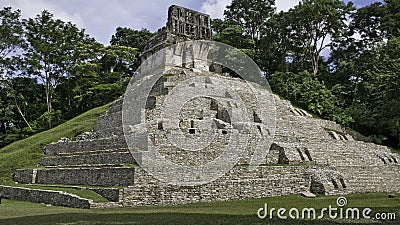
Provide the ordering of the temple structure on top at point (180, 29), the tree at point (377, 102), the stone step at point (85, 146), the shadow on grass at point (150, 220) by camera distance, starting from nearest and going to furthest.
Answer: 1. the shadow on grass at point (150, 220)
2. the stone step at point (85, 146)
3. the tree at point (377, 102)
4. the temple structure on top at point (180, 29)

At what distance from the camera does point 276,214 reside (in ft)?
36.8

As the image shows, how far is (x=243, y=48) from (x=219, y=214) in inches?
1292

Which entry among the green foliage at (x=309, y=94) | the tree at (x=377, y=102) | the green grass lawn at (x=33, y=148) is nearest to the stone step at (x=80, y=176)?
the green grass lawn at (x=33, y=148)

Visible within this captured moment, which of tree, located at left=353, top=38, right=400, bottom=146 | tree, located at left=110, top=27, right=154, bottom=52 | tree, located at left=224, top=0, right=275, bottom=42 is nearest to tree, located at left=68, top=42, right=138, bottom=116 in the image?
tree, located at left=110, top=27, right=154, bottom=52

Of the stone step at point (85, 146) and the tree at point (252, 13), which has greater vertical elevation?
the tree at point (252, 13)

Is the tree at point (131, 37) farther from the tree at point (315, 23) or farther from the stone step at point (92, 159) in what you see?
the stone step at point (92, 159)

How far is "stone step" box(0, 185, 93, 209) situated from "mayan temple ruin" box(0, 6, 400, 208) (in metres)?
0.04

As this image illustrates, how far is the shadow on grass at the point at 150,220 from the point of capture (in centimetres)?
972

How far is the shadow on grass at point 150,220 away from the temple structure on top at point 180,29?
22043 millimetres

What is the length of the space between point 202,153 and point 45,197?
7013 mm

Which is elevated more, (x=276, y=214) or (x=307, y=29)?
(x=307, y=29)

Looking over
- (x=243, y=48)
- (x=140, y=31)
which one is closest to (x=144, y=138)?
(x=243, y=48)

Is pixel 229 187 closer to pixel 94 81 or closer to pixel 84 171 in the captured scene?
pixel 84 171

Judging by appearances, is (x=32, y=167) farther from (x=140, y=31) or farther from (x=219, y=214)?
(x=140, y=31)
